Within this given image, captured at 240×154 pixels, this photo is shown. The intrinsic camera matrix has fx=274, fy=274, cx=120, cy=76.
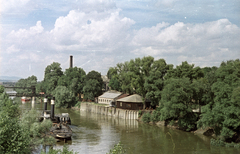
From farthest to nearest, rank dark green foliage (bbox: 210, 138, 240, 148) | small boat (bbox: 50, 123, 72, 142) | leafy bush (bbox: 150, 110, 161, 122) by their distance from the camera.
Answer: leafy bush (bbox: 150, 110, 161, 122)
small boat (bbox: 50, 123, 72, 142)
dark green foliage (bbox: 210, 138, 240, 148)

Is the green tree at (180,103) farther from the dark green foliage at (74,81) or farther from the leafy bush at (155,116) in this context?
the dark green foliage at (74,81)

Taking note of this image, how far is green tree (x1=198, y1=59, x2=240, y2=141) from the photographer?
41.2 metres

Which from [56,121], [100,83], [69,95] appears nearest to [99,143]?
[56,121]

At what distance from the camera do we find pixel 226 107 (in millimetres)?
42906

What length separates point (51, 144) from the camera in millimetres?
41562

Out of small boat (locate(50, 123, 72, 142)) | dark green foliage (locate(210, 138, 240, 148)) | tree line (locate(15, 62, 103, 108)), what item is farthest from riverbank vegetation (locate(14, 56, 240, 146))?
small boat (locate(50, 123, 72, 142))

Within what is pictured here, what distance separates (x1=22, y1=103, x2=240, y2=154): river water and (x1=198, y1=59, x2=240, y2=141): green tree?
318cm

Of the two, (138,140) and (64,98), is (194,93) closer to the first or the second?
(138,140)

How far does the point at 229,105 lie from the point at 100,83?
6686 cm

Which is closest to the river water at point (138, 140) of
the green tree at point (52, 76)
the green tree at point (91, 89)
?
the green tree at point (91, 89)

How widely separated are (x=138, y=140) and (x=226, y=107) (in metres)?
15.1

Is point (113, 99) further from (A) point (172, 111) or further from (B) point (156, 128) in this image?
(A) point (172, 111)

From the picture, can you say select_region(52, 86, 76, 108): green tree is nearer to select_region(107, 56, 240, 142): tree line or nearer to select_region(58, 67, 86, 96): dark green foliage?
select_region(58, 67, 86, 96): dark green foliage

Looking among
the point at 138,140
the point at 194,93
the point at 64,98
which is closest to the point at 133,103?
the point at 194,93
